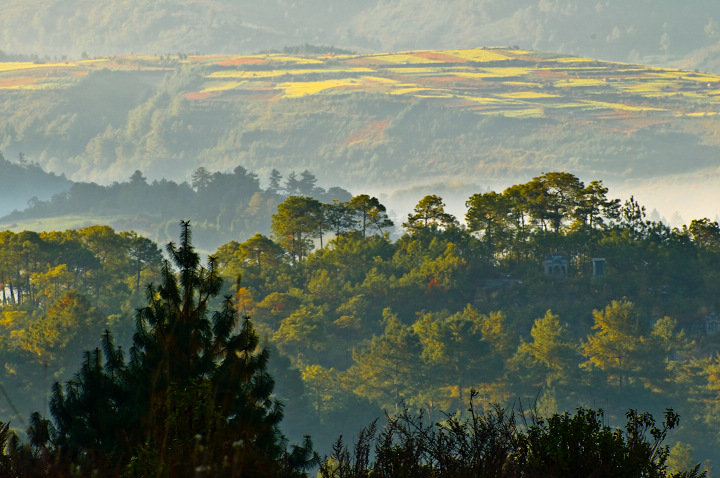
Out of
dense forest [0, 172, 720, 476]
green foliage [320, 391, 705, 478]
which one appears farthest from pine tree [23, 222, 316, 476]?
dense forest [0, 172, 720, 476]

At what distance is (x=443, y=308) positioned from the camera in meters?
144

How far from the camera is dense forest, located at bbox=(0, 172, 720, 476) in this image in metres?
121

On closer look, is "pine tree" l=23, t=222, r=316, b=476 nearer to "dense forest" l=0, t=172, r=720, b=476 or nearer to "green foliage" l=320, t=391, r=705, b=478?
"green foliage" l=320, t=391, r=705, b=478

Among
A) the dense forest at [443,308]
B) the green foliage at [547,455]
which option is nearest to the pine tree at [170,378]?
the green foliage at [547,455]

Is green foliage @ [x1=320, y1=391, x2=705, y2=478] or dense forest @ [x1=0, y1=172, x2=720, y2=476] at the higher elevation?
dense forest @ [x1=0, y1=172, x2=720, y2=476]

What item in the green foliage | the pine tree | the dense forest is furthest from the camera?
the dense forest

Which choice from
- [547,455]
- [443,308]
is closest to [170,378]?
[547,455]

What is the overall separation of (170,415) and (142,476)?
169 centimetres

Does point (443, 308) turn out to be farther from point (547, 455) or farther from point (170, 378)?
point (547, 455)

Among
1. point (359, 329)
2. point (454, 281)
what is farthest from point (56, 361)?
point (454, 281)

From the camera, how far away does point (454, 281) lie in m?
145

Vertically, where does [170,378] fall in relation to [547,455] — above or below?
above

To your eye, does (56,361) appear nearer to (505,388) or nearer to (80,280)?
(80,280)

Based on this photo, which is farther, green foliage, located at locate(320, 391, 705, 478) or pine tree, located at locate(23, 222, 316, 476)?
pine tree, located at locate(23, 222, 316, 476)
